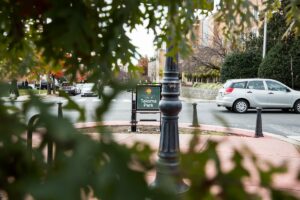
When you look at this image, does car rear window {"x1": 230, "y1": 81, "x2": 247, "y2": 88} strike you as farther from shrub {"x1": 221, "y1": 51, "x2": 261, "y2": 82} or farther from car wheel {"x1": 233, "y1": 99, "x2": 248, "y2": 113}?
shrub {"x1": 221, "y1": 51, "x2": 261, "y2": 82}

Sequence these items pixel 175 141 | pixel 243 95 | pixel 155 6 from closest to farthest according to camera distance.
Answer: pixel 155 6, pixel 175 141, pixel 243 95

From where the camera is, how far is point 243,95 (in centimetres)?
1702

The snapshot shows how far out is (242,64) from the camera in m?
27.2

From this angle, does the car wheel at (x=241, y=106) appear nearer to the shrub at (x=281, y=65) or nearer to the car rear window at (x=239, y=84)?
the car rear window at (x=239, y=84)

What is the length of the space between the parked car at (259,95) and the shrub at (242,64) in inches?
392

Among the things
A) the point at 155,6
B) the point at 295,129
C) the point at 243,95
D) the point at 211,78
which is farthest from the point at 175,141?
the point at 211,78

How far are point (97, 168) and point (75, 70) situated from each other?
764 mm

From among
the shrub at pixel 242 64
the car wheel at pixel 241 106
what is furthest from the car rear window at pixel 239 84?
the shrub at pixel 242 64

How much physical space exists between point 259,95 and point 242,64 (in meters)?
10.5

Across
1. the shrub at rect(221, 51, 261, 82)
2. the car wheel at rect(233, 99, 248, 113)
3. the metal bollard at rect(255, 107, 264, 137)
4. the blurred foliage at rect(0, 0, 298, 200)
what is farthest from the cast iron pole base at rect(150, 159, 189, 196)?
the shrub at rect(221, 51, 261, 82)

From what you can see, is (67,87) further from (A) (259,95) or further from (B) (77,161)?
(A) (259,95)

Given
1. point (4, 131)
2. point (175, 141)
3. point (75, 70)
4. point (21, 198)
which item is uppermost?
point (75, 70)

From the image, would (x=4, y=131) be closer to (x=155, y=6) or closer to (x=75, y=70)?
(x=75, y=70)

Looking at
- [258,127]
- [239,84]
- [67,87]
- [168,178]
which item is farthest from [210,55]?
[168,178]
